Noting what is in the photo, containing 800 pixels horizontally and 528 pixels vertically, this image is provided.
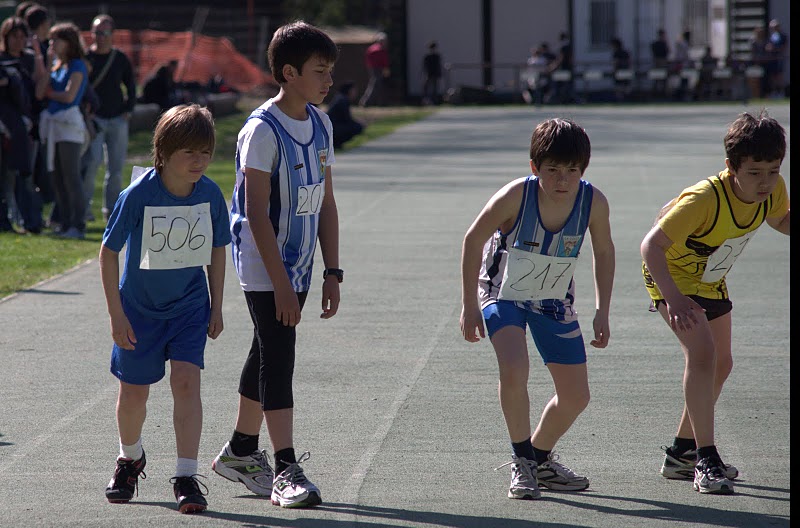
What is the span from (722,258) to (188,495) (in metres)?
2.18

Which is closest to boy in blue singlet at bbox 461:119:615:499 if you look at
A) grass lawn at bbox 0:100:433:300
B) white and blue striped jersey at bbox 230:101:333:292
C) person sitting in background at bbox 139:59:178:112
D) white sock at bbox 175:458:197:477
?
white and blue striped jersey at bbox 230:101:333:292

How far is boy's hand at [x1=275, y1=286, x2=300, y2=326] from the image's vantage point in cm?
415

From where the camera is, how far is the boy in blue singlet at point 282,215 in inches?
165

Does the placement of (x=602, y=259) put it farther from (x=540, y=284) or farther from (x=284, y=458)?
(x=284, y=458)

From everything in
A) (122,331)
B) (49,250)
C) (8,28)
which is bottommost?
(49,250)

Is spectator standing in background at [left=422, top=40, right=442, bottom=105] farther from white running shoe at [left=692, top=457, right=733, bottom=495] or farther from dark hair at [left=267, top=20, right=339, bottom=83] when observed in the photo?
white running shoe at [left=692, top=457, right=733, bottom=495]

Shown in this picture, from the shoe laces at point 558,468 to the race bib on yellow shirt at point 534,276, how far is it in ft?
2.02

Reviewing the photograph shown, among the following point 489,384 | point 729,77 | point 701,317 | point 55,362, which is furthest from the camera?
point 729,77

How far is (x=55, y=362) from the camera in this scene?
6621 mm

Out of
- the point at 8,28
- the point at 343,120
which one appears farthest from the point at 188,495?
the point at 343,120

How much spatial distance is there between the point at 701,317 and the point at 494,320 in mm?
769

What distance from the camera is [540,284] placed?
4.45 meters
